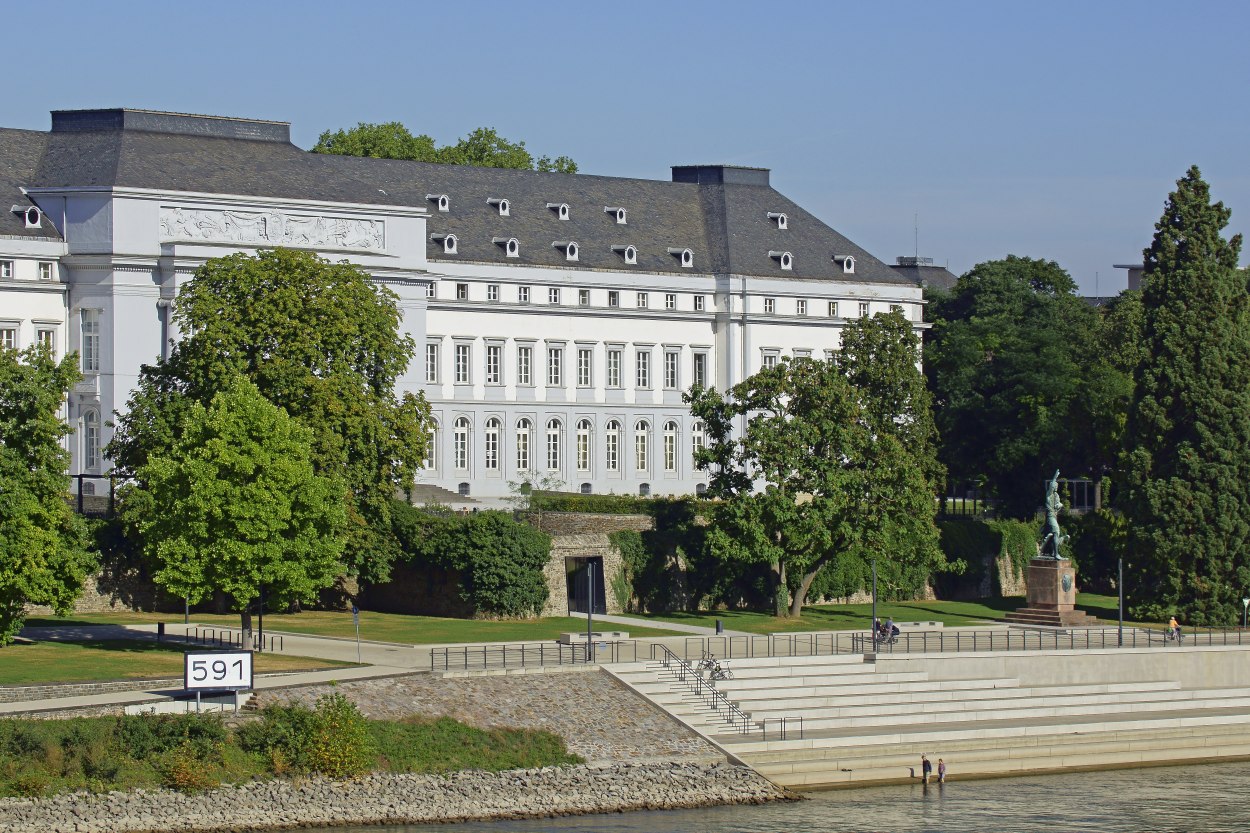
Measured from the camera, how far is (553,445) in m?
116

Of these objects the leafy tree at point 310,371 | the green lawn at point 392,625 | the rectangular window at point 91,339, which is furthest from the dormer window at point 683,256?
the green lawn at point 392,625

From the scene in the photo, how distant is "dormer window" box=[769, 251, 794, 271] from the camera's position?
12288 cm

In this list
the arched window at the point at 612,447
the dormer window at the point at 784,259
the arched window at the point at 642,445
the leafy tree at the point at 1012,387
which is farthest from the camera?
the dormer window at the point at 784,259

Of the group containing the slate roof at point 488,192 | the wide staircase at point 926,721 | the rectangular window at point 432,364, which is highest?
the slate roof at point 488,192

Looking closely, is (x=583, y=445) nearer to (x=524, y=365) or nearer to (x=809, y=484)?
(x=524, y=365)

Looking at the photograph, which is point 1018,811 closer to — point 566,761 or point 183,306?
point 566,761

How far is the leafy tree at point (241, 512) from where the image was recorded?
68.6m

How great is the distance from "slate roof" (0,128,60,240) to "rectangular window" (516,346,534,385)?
24580mm

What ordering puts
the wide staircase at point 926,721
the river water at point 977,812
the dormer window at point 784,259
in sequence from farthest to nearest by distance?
the dormer window at point 784,259, the wide staircase at point 926,721, the river water at point 977,812

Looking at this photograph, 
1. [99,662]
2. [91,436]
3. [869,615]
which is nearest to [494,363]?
[91,436]

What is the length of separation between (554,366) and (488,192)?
9.49 metres

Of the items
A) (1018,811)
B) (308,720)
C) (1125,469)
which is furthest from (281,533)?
(1125,469)

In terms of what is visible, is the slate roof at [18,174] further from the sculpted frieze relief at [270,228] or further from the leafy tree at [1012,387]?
the leafy tree at [1012,387]

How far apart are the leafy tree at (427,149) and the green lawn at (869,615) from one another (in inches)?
1580
